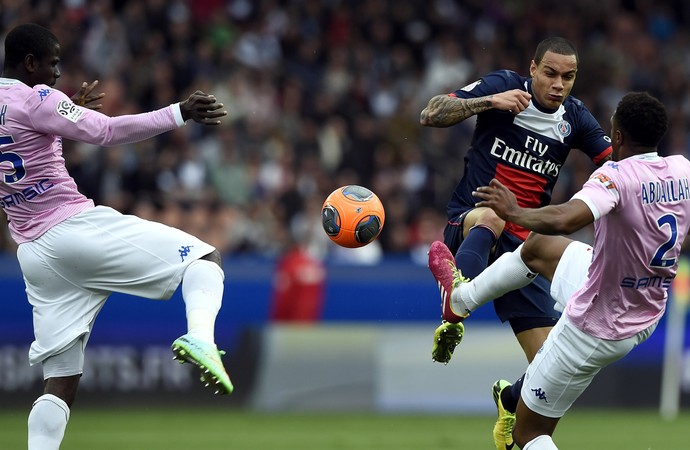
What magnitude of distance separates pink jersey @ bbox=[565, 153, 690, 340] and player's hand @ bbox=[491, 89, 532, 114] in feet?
4.73

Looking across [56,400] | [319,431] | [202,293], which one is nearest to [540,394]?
[202,293]

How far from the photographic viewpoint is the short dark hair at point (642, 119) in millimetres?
7551

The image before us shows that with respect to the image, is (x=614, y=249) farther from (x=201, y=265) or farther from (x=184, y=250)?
(x=184, y=250)

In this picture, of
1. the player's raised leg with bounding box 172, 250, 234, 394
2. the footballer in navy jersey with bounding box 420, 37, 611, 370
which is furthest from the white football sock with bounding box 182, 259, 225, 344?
the footballer in navy jersey with bounding box 420, 37, 611, 370

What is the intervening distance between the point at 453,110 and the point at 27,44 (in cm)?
302

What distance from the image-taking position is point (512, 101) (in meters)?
8.93

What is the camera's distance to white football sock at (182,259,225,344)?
26.0 feet

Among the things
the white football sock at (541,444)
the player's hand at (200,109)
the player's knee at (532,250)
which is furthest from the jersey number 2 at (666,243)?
the player's hand at (200,109)

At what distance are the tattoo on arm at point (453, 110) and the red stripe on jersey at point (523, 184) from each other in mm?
583

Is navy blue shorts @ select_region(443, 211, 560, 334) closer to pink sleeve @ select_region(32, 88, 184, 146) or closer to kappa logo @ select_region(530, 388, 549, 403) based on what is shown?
kappa logo @ select_region(530, 388, 549, 403)

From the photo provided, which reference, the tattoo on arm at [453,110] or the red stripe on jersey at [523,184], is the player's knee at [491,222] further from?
the tattoo on arm at [453,110]

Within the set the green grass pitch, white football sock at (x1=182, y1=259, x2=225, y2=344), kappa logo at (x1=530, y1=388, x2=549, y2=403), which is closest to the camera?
white football sock at (x1=182, y1=259, x2=225, y2=344)

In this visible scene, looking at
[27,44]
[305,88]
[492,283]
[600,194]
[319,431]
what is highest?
[27,44]

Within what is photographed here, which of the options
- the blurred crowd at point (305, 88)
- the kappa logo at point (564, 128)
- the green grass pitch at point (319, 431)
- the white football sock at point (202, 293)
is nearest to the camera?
the white football sock at point (202, 293)
